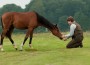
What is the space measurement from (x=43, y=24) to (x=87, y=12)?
9341 centimetres

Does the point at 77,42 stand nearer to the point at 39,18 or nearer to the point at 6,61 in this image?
the point at 39,18

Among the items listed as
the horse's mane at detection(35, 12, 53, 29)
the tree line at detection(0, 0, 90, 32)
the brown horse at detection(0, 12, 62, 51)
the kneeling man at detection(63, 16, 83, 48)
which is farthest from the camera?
the tree line at detection(0, 0, 90, 32)

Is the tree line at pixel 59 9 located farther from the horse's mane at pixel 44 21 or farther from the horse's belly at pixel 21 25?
the horse's belly at pixel 21 25

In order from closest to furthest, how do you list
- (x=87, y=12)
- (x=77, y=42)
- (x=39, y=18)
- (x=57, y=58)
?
(x=57, y=58)
(x=77, y=42)
(x=39, y=18)
(x=87, y=12)

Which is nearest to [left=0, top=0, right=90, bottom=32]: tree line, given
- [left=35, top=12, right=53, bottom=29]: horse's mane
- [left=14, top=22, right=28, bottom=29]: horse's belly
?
[left=35, top=12, right=53, bottom=29]: horse's mane

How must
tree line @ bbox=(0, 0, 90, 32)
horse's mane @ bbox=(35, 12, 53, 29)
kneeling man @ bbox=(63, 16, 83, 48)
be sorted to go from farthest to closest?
tree line @ bbox=(0, 0, 90, 32), horse's mane @ bbox=(35, 12, 53, 29), kneeling man @ bbox=(63, 16, 83, 48)

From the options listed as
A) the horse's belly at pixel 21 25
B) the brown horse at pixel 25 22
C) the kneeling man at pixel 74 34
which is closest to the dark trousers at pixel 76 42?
the kneeling man at pixel 74 34

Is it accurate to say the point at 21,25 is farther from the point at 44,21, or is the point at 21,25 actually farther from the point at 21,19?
the point at 44,21

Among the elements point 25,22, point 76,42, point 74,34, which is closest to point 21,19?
point 25,22

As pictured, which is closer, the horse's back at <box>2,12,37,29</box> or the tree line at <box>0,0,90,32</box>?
the horse's back at <box>2,12,37,29</box>

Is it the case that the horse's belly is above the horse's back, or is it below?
below

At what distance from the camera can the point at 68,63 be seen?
1352 centimetres

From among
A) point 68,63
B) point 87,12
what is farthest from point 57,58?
point 87,12

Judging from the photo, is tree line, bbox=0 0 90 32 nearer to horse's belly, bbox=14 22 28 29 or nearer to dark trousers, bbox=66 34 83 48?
horse's belly, bbox=14 22 28 29
